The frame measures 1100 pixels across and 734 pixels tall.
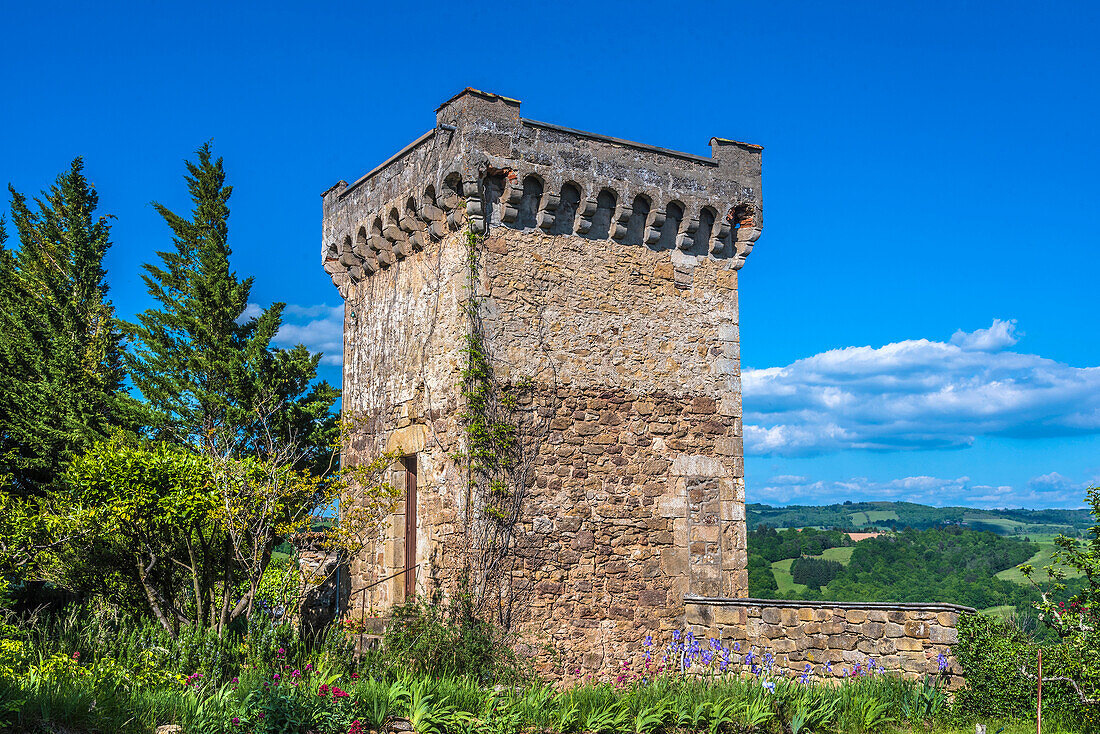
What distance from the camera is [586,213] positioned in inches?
438

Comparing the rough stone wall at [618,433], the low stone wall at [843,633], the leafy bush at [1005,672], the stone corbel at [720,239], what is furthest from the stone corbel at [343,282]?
the leafy bush at [1005,672]

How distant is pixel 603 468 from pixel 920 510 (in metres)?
45.9

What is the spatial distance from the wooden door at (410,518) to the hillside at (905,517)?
34.8 m

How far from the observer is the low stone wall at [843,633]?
8508mm

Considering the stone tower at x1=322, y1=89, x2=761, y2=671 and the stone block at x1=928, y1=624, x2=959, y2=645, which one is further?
the stone tower at x1=322, y1=89, x2=761, y2=671

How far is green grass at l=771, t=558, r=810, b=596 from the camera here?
20.4 meters

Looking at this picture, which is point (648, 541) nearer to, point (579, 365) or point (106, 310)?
point (579, 365)

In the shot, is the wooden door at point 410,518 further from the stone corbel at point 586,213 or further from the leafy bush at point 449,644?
the stone corbel at point 586,213

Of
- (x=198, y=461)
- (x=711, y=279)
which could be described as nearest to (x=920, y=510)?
(x=711, y=279)

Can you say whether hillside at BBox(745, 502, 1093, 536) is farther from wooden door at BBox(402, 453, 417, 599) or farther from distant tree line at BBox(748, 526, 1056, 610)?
wooden door at BBox(402, 453, 417, 599)

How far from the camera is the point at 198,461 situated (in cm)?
1012

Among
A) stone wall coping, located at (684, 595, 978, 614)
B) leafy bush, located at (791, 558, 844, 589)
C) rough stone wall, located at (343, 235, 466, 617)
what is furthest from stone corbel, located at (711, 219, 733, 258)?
leafy bush, located at (791, 558, 844, 589)

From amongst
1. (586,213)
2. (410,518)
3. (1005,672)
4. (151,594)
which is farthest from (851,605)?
(151,594)

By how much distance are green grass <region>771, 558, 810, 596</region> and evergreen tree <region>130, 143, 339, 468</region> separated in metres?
11.0
